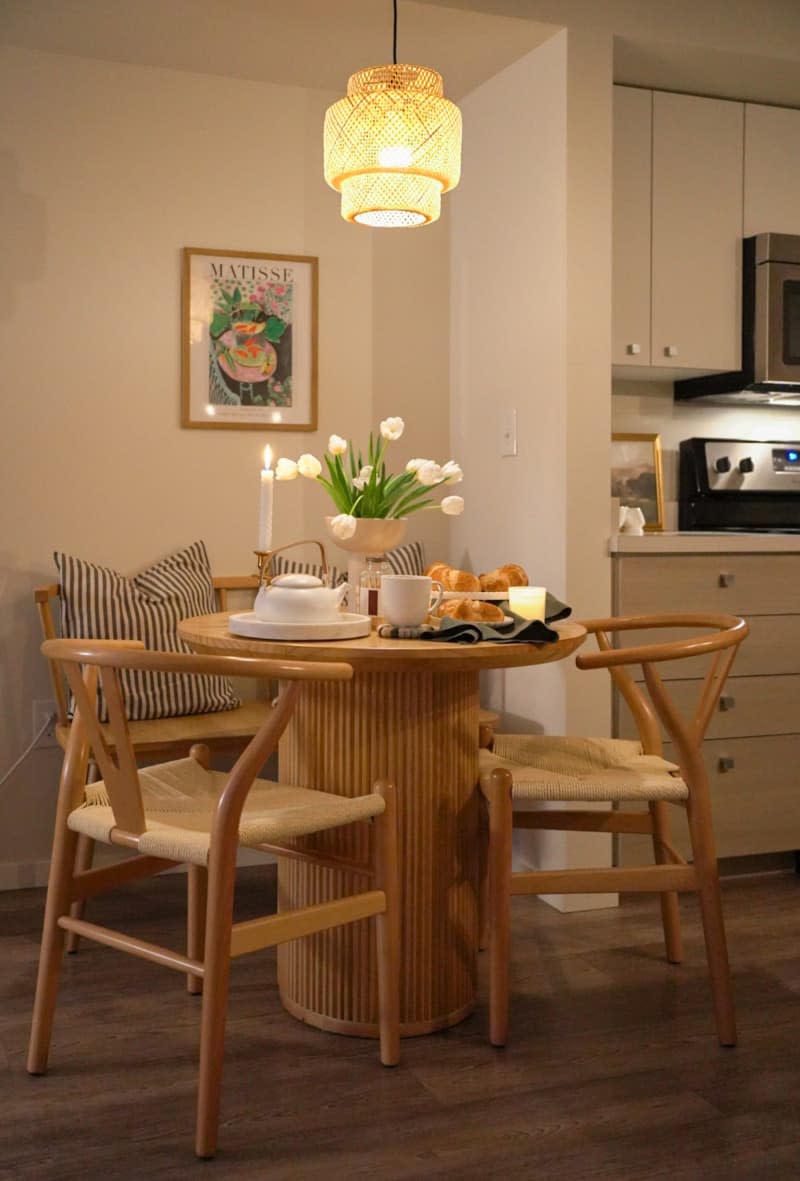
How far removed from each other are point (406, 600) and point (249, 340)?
1.52 meters

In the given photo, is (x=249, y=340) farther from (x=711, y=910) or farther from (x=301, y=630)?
(x=711, y=910)

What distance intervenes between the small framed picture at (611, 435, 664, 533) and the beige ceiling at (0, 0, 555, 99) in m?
1.19

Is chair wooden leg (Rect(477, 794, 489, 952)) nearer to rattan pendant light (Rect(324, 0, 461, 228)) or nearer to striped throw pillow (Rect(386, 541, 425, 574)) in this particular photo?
striped throw pillow (Rect(386, 541, 425, 574))

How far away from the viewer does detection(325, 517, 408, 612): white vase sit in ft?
8.34

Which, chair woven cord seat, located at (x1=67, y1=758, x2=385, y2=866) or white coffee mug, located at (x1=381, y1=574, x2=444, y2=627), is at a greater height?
white coffee mug, located at (x1=381, y1=574, x2=444, y2=627)

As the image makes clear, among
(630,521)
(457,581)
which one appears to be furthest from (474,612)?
(630,521)

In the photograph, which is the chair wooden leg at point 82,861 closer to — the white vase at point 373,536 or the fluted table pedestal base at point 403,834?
the fluted table pedestal base at point 403,834

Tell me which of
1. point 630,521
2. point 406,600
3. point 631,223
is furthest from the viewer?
point 630,521

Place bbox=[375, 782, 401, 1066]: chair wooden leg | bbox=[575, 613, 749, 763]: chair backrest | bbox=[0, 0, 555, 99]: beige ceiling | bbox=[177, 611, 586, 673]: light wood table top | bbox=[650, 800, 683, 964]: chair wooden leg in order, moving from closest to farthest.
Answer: bbox=[177, 611, 586, 673]: light wood table top
bbox=[375, 782, 401, 1066]: chair wooden leg
bbox=[575, 613, 749, 763]: chair backrest
bbox=[650, 800, 683, 964]: chair wooden leg
bbox=[0, 0, 555, 99]: beige ceiling

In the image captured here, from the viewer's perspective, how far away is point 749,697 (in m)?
3.30

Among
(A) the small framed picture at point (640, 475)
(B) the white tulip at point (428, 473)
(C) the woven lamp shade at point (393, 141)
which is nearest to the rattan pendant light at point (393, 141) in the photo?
(C) the woven lamp shade at point (393, 141)

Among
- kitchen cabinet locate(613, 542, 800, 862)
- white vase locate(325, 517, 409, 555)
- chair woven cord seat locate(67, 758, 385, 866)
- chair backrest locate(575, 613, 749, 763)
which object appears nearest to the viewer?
chair woven cord seat locate(67, 758, 385, 866)

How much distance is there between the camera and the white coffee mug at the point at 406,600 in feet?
7.48

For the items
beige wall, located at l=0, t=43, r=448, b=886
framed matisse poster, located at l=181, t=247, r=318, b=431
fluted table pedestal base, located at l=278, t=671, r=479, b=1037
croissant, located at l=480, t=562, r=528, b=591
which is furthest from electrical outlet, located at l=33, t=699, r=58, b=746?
croissant, located at l=480, t=562, r=528, b=591
